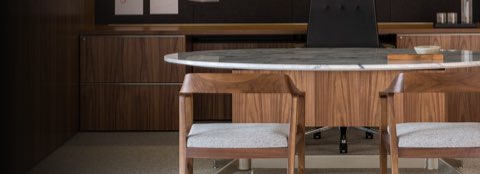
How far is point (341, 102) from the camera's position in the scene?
392cm

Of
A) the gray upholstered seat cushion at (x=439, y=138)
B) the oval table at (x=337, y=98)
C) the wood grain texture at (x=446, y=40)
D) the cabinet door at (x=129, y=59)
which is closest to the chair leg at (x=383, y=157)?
the gray upholstered seat cushion at (x=439, y=138)

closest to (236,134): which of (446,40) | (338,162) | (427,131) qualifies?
(427,131)

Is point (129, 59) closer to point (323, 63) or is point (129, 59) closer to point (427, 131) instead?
point (323, 63)

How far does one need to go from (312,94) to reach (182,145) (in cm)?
124

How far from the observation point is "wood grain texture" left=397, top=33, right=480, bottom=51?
5.89 meters

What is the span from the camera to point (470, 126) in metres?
3.10

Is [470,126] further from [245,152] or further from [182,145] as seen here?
[182,145]

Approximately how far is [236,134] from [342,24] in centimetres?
272

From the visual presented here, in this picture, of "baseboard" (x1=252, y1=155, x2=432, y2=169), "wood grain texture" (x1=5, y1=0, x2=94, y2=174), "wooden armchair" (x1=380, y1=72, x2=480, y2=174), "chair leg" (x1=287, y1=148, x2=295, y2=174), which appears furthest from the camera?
"baseboard" (x1=252, y1=155, x2=432, y2=169)

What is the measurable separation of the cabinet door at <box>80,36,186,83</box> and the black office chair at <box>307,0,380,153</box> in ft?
3.77

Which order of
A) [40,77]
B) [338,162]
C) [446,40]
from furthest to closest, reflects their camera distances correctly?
[446,40]
[40,77]
[338,162]

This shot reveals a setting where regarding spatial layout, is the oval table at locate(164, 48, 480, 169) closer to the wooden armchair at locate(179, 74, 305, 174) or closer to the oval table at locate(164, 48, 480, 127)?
the oval table at locate(164, 48, 480, 127)

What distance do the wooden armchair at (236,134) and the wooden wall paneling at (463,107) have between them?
10.7ft

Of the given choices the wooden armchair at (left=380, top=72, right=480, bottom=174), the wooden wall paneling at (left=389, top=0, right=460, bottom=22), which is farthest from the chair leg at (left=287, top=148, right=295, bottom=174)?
the wooden wall paneling at (left=389, top=0, right=460, bottom=22)
